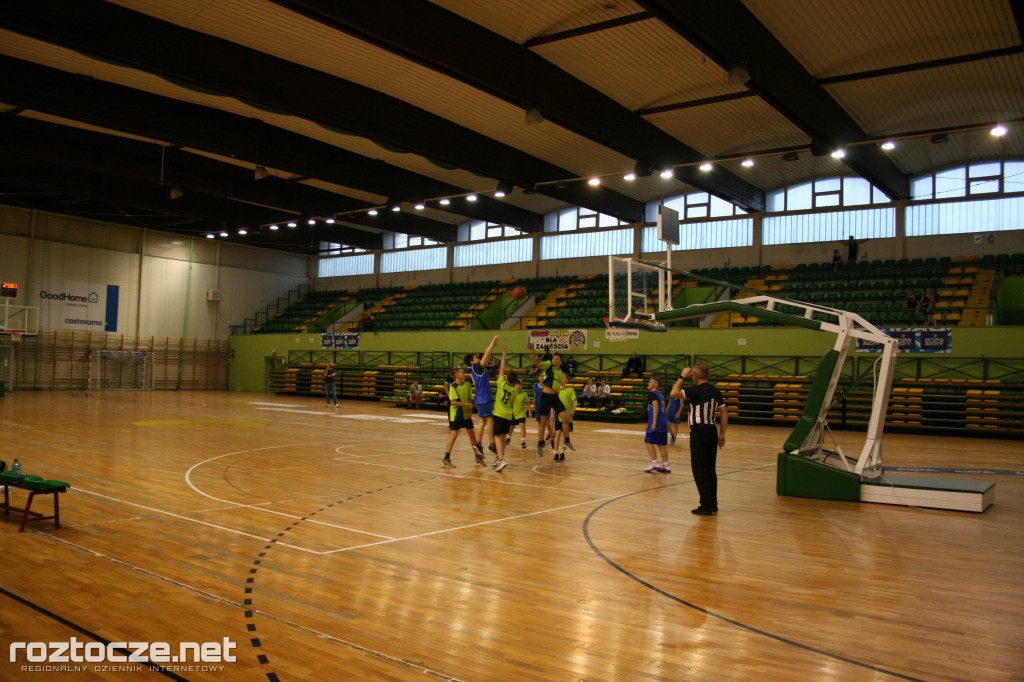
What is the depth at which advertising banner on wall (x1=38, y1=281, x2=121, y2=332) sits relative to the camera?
2969cm

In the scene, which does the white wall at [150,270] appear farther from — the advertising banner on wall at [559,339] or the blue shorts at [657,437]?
the blue shorts at [657,437]

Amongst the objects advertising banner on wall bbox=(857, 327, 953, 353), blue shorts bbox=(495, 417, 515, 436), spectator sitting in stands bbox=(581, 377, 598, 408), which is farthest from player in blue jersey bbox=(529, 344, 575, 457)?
advertising banner on wall bbox=(857, 327, 953, 353)

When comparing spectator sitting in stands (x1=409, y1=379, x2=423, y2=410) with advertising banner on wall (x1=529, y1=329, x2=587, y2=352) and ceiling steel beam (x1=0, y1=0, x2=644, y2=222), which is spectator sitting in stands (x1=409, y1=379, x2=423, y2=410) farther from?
ceiling steel beam (x1=0, y1=0, x2=644, y2=222)

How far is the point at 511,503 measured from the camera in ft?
26.1

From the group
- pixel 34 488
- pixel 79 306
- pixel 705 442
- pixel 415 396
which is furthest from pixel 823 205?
pixel 79 306

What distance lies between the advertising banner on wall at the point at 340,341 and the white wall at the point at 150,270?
710cm

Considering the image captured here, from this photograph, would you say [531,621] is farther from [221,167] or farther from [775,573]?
[221,167]

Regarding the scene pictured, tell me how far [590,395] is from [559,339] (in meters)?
3.91

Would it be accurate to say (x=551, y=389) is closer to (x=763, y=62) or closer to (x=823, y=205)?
(x=763, y=62)

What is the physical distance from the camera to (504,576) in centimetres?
511

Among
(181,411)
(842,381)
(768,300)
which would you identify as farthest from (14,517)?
(842,381)

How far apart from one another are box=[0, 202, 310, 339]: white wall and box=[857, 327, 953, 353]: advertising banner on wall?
1169 inches

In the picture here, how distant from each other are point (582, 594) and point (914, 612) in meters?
2.11

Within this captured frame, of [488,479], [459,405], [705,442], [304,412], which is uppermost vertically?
[459,405]
